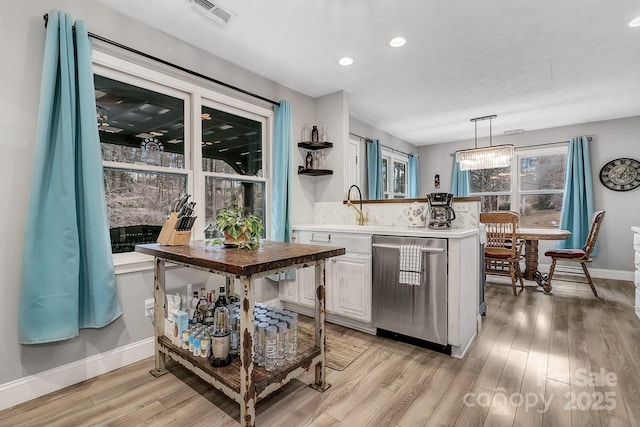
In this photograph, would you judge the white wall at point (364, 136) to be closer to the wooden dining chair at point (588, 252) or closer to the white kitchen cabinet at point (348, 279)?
the white kitchen cabinet at point (348, 279)

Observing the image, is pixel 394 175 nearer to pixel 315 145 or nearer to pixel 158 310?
pixel 315 145

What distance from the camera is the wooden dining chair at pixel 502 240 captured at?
3914 millimetres

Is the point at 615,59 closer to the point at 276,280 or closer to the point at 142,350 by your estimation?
the point at 276,280

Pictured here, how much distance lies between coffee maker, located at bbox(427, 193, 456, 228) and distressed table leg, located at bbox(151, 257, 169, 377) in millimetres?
2198

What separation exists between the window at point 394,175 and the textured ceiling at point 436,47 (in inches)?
63.8

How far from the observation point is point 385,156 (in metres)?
5.72

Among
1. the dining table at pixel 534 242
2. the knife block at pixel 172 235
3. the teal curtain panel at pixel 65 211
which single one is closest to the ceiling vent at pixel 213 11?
the teal curtain panel at pixel 65 211

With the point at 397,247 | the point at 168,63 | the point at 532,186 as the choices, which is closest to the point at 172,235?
the point at 168,63

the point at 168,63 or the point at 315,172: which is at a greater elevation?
the point at 168,63

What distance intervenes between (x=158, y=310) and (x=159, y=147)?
1.26 metres

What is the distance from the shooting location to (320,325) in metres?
1.86

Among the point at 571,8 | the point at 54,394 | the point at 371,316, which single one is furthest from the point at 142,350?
the point at 571,8

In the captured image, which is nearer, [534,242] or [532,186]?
[534,242]

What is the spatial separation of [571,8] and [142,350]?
389 centimetres
